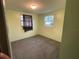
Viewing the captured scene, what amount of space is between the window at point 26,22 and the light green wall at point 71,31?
422 cm

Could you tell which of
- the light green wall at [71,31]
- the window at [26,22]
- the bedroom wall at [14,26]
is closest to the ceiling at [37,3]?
the bedroom wall at [14,26]

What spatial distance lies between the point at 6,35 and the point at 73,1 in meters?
1.35

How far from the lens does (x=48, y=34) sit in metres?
5.19

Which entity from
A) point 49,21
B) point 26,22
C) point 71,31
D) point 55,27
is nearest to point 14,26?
point 26,22

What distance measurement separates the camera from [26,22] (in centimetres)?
494

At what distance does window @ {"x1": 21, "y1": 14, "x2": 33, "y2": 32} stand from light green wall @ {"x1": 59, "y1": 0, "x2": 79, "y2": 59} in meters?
4.22

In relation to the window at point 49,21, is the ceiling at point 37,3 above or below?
above

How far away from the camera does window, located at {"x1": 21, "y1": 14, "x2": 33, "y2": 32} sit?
15.6 ft

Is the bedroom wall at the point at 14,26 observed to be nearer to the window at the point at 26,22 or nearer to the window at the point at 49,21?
the window at the point at 26,22

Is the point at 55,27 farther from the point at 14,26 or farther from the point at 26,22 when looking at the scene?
the point at 14,26

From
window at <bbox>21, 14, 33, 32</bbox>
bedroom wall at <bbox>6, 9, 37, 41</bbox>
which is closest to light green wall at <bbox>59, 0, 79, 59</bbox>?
bedroom wall at <bbox>6, 9, 37, 41</bbox>

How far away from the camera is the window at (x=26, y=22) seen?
15.6 ft

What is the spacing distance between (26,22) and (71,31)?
442 centimetres

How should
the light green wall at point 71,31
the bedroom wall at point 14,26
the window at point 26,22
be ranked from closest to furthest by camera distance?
the light green wall at point 71,31, the bedroom wall at point 14,26, the window at point 26,22
